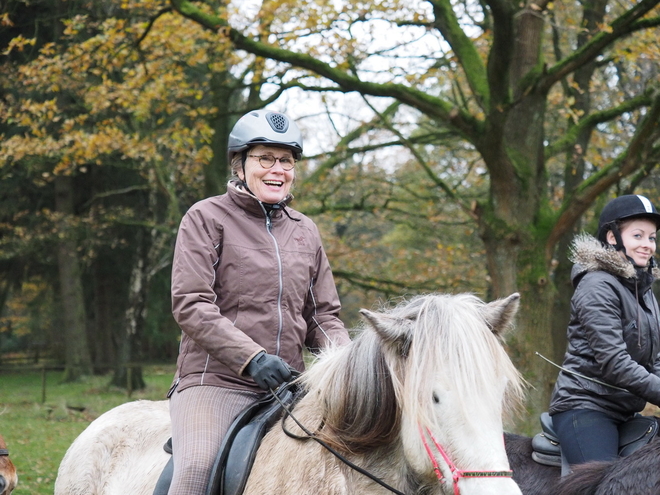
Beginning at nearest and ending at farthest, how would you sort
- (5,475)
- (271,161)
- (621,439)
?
(271,161) < (621,439) < (5,475)

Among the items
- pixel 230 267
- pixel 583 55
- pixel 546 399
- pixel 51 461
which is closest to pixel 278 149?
pixel 230 267

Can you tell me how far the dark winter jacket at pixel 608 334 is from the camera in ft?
13.3

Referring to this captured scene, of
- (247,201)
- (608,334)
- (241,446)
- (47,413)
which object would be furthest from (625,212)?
(47,413)

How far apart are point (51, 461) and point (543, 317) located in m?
7.67

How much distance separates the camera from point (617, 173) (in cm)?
973

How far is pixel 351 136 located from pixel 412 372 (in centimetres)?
1362

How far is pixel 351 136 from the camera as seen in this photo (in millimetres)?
15977

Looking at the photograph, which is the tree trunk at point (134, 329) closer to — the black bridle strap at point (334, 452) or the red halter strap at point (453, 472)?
the black bridle strap at point (334, 452)

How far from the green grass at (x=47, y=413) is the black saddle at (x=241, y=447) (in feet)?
12.2

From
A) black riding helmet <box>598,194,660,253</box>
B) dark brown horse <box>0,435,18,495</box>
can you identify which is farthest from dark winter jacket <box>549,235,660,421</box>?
dark brown horse <box>0,435,18,495</box>

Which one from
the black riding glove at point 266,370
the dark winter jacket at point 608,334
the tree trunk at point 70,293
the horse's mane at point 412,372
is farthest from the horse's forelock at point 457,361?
the tree trunk at point 70,293

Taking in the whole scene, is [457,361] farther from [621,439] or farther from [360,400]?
[621,439]

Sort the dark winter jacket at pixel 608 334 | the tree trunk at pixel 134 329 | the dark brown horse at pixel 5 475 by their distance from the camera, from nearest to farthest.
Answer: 1. the dark winter jacket at pixel 608 334
2. the dark brown horse at pixel 5 475
3. the tree trunk at pixel 134 329

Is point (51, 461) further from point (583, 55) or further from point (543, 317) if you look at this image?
point (583, 55)
